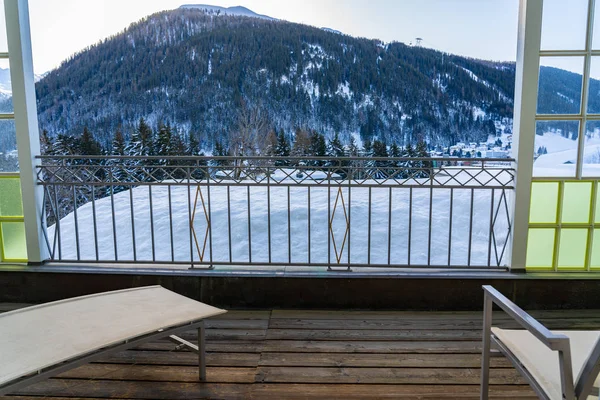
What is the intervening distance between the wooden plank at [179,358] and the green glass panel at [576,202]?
2.13 meters

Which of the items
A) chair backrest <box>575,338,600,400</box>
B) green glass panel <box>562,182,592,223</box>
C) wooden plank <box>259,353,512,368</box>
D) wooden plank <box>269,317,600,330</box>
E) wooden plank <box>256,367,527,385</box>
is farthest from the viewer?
green glass panel <box>562,182,592,223</box>

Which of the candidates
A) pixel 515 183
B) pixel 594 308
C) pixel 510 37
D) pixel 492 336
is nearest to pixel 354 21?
pixel 510 37

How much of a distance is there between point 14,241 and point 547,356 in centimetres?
322

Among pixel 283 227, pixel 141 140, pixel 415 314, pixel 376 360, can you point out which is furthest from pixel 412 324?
pixel 141 140

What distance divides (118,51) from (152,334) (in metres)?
5.26

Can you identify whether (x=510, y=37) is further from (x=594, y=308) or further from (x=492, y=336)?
(x=492, y=336)

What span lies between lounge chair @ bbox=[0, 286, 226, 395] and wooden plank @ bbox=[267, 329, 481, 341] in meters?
0.60

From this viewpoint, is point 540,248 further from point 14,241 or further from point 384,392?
point 14,241

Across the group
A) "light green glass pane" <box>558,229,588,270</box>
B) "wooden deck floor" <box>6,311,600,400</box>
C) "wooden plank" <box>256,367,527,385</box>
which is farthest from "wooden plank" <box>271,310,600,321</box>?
"wooden plank" <box>256,367,527,385</box>

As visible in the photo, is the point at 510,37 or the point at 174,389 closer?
the point at 174,389

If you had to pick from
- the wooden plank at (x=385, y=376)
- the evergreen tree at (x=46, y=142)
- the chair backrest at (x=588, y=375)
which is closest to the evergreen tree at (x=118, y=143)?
the evergreen tree at (x=46, y=142)

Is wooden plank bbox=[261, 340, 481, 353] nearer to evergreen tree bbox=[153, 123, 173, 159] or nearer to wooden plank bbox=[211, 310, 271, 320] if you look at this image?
wooden plank bbox=[211, 310, 271, 320]

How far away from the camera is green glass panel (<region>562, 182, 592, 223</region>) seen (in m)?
2.85

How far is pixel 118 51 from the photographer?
6043 millimetres
